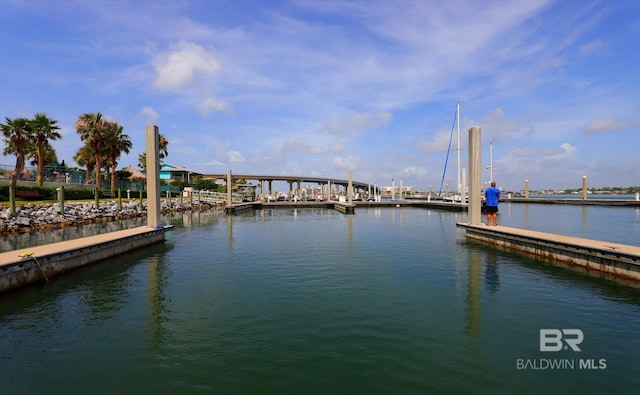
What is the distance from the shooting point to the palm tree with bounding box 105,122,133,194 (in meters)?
44.1

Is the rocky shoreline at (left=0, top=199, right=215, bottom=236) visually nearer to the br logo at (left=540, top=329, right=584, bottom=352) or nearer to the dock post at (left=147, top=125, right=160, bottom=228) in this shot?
the dock post at (left=147, top=125, right=160, bottom=228)

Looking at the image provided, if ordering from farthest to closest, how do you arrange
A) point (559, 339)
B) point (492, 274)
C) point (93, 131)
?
point (93, 131), point (492, 274), point (559, 339)

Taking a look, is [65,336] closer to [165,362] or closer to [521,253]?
[165,362]

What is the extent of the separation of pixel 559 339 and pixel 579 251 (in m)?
7.24

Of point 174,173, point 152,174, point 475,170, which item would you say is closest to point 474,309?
point 475,170

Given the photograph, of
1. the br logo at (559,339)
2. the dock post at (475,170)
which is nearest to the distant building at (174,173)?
the dock post at (475,170)

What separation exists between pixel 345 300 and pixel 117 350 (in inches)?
201

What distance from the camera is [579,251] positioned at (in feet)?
39.0

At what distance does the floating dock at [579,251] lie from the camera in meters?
10.2

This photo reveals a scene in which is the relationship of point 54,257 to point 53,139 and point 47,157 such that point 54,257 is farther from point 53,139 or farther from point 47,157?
point 47,157

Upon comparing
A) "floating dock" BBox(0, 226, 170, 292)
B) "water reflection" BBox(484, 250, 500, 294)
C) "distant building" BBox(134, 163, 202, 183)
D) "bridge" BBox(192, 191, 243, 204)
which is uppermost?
"distant building" BBox(134, 163, 202, 183)

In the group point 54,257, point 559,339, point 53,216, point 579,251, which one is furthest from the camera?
point 53,216

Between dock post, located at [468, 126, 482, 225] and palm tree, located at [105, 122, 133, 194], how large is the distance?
44076 mm

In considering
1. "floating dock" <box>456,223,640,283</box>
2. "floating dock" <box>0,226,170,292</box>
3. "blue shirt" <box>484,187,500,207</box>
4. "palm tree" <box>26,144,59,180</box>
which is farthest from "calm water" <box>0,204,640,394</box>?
"palm tree" <box>26,144,59,180</box>
